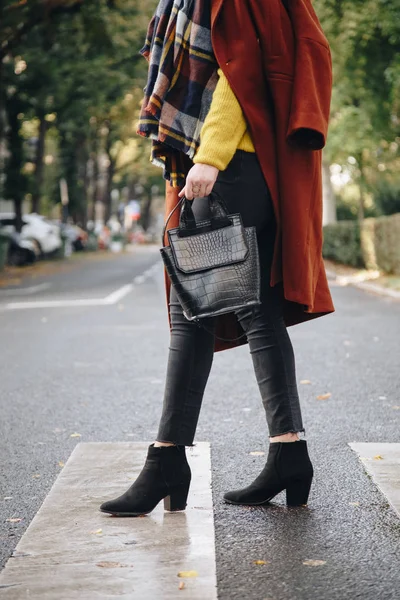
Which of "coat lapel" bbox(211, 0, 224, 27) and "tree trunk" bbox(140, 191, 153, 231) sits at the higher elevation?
"coat lapel" bbox(211, 0, 224, 27)

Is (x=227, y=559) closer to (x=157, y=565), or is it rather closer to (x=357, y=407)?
(x=157, y=565)

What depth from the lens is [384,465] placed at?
422cm

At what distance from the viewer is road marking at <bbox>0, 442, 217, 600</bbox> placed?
9.13 feet

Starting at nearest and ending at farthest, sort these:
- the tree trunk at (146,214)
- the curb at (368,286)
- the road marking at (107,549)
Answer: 1. the road marking at (107,549)
2. the curb at (368,286)
3. the tree trunk at (146,214)

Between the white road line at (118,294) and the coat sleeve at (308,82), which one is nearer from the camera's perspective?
the coat sleeve at (308,82)

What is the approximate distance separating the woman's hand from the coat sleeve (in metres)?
0.31

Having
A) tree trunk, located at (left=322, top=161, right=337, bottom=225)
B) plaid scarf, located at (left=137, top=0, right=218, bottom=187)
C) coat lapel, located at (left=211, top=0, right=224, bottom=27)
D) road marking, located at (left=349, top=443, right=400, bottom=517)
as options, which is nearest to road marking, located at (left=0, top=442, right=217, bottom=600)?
road marking, located at (left=349, top=443, right=400, bottom=517)

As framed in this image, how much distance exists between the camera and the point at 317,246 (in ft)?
11.6

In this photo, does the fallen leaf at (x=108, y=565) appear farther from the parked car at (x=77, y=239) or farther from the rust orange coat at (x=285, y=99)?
the parked car at (x=77, y=239)

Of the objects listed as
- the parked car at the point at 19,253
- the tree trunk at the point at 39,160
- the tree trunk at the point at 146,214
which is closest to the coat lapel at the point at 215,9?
the parked car at the point at 19,253

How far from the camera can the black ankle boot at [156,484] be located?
3416 millimetres

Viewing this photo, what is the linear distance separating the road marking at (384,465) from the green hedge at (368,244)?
14331mm

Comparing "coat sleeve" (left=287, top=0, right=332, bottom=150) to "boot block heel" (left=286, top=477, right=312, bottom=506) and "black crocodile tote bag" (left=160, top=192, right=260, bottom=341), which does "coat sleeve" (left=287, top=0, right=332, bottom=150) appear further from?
"boot block heel" (left=286, top=477, right=312, bottom=506)

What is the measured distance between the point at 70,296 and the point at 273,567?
14042 millimetres
